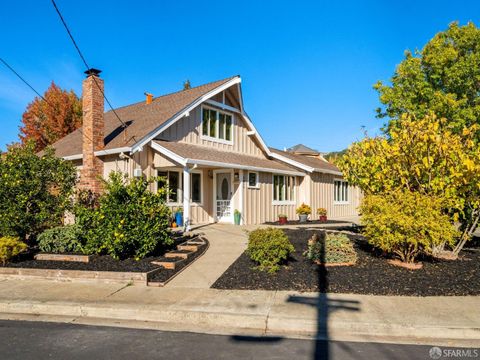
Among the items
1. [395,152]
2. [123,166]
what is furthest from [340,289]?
[123,166]

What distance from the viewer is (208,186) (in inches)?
690

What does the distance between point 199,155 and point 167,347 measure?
10834mm

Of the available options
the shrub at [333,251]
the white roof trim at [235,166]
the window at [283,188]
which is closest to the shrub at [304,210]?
the window at [283,188]

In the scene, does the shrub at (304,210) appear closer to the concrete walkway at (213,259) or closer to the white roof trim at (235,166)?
the white roof trim at (235,166)

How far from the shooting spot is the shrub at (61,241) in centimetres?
998

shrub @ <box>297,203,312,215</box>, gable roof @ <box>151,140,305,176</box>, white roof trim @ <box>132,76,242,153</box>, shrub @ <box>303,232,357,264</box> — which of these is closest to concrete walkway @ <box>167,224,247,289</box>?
shrub @ <box>303,232,357,264</box>

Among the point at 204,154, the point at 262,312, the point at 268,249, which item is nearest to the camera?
the point at 262,312

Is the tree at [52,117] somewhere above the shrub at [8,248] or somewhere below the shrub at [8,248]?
above

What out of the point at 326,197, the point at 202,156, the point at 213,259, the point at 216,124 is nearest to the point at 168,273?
the point at 213,259

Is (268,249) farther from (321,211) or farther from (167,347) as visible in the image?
(321,211)

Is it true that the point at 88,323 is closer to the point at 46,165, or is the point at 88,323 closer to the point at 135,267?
the point at 135,267

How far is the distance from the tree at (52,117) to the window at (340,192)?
22.3 meters

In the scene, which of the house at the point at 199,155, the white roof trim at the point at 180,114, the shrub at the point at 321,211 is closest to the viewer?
the white roof trim at the point at 180,114

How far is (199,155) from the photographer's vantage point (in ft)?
49.3
